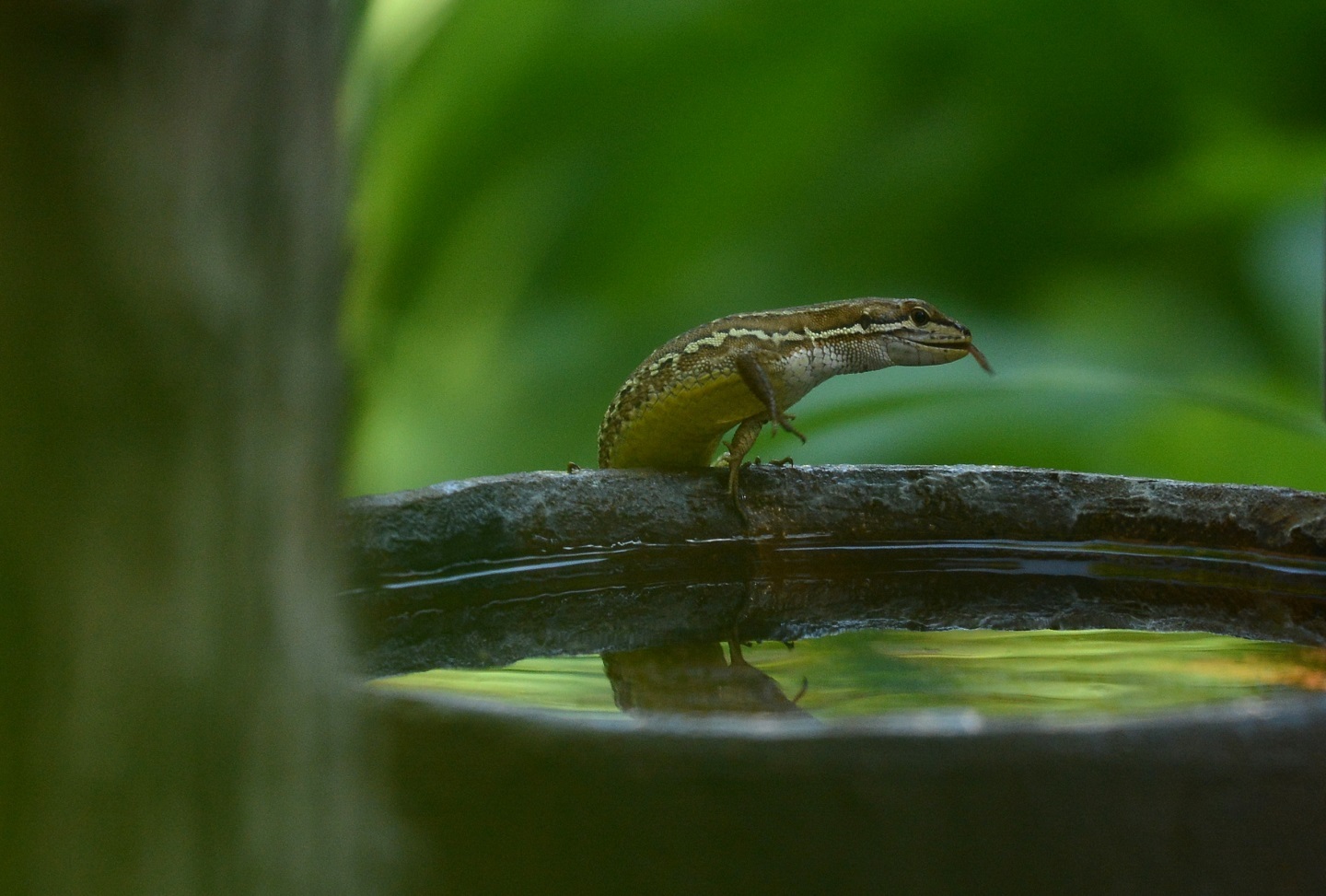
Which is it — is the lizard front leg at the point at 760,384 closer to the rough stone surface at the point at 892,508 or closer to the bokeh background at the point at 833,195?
the rough stone surface at the point at 892,508

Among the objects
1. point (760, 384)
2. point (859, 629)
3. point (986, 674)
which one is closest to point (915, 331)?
point (760, 384)

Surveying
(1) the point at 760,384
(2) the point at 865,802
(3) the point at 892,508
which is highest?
(1) the point at 760,384

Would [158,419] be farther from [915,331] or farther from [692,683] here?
[915,331]

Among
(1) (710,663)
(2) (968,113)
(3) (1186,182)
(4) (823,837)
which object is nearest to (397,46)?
(2) (968,113)

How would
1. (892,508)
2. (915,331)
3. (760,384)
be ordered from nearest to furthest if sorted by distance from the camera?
(892,508)
(760,384)
(915,331)

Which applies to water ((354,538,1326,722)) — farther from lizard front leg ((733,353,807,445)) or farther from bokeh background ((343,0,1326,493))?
bokeh background ((343,0,1326,493))

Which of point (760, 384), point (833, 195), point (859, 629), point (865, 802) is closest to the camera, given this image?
point (865, 802)

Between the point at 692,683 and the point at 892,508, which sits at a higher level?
the point at 892,508
